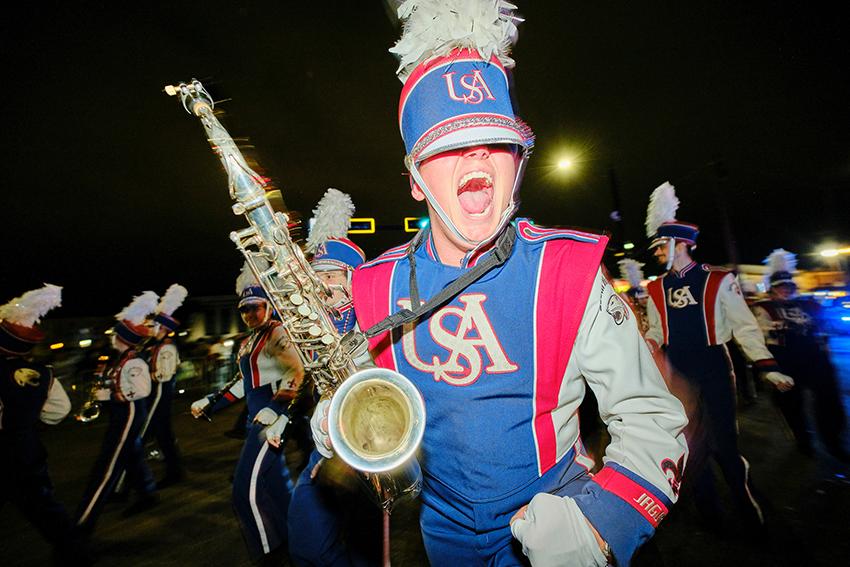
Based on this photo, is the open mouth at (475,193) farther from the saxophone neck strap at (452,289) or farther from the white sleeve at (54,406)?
the white sleeve at (54,406)

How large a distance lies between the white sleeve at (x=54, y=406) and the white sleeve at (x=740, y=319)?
7.33m

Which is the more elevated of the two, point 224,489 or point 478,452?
point 478,452

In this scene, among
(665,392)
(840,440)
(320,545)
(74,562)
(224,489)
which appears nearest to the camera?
(665,392)

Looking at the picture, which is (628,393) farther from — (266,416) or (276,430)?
(266,416)

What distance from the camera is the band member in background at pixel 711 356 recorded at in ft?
12.5

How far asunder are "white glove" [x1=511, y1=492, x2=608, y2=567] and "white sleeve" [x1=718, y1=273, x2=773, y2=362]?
3818mm

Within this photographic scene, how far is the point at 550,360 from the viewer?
5.64 feet

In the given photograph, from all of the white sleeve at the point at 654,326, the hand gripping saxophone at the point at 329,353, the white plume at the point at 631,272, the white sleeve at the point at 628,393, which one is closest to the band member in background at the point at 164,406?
the hand gripping saxophone at the point at 329,353

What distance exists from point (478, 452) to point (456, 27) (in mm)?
1868

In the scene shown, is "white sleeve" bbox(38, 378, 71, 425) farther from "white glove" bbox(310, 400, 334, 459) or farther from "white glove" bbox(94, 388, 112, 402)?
"white glove" bbox(310, 400, 334, 459)

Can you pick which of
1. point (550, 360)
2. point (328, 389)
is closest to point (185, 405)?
point (328, 389)

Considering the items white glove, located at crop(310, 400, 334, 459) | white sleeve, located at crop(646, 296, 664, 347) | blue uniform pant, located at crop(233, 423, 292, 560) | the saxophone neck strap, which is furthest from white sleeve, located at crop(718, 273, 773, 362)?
blue uniform pant, located at crop(233, 423, 292, 560)

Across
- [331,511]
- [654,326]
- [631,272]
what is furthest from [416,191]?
[631,272]

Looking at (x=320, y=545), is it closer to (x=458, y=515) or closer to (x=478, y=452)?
(x=458, y=515)
